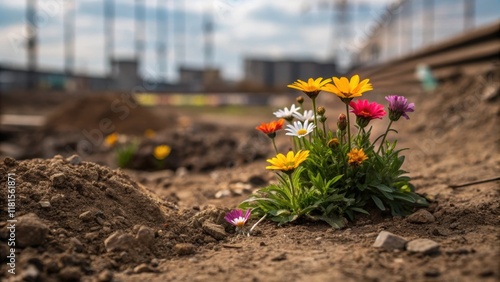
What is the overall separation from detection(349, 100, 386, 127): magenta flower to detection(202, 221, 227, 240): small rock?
105 centimetres

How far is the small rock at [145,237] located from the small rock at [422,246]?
1.30 m

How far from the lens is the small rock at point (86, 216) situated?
3017mm

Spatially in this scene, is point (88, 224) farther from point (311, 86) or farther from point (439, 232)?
point (439, 232)

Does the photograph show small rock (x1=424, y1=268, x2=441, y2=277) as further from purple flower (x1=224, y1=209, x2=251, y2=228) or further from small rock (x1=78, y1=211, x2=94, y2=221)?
small rock (x1=78, y1=211, x2=94, y2=221)

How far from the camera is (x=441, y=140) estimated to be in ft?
23.0

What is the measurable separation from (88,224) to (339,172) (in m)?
1.52

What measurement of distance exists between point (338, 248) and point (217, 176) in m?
3.56

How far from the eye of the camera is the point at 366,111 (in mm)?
3285

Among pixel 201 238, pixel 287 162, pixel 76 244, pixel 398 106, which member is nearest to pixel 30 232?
pixel 76 244

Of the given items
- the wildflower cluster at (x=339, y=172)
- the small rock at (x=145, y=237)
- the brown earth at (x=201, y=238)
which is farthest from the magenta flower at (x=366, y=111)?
the small rock at (x=145, y=237)

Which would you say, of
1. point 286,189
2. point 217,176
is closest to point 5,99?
point 217,176

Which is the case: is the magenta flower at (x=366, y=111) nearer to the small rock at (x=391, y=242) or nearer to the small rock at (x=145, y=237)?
the small rock at (x=391, y=242)

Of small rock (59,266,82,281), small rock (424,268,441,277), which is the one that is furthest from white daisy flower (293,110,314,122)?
small rock (59,266,82,281)

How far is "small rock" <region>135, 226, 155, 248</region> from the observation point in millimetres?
2852
